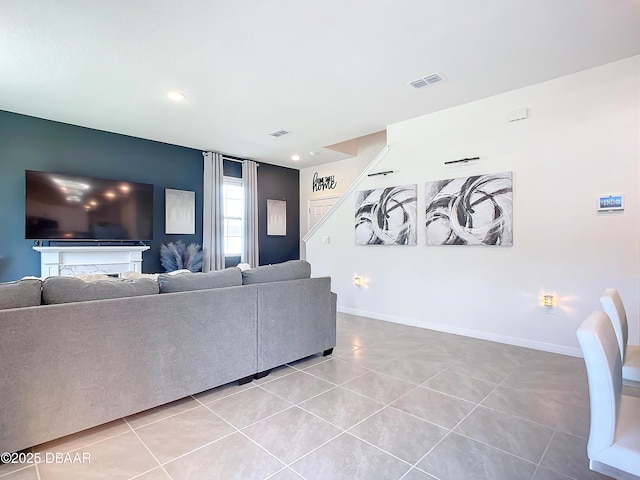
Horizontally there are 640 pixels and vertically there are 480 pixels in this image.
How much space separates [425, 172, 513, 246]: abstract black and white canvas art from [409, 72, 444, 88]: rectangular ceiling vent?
1.22 m

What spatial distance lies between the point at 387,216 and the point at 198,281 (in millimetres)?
3138

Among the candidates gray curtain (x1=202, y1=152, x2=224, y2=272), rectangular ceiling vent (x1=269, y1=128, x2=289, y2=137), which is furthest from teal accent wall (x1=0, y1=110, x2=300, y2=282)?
rectangular ceiling vent (x1=269, y1=128, x2=289, y2=137)

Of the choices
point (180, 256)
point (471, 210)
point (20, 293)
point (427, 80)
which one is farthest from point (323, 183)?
point (20, 293)

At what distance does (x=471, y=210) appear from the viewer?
13.2 feet

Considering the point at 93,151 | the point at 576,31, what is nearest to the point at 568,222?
the point at 576,31

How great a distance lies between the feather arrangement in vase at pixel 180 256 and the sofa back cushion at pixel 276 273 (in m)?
3.29

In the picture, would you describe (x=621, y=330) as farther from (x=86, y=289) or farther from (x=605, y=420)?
(x=86, y=289)

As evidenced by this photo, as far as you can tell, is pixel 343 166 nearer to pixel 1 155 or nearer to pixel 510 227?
pixel 510 227

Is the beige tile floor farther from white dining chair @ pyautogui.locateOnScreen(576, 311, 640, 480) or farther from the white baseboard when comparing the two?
white dining chair @ pyautogui.locateOnScreen(576, 311, 640, 480)

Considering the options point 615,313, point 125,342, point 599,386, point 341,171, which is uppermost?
point 341,171

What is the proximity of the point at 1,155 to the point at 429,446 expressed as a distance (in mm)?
5881

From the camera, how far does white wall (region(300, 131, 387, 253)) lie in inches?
267

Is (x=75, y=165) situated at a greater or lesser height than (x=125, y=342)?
greater

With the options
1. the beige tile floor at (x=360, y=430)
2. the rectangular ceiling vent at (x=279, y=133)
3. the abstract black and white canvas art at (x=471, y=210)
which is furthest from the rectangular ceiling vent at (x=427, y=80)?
the beige tile floor at (x=360, y=430)
